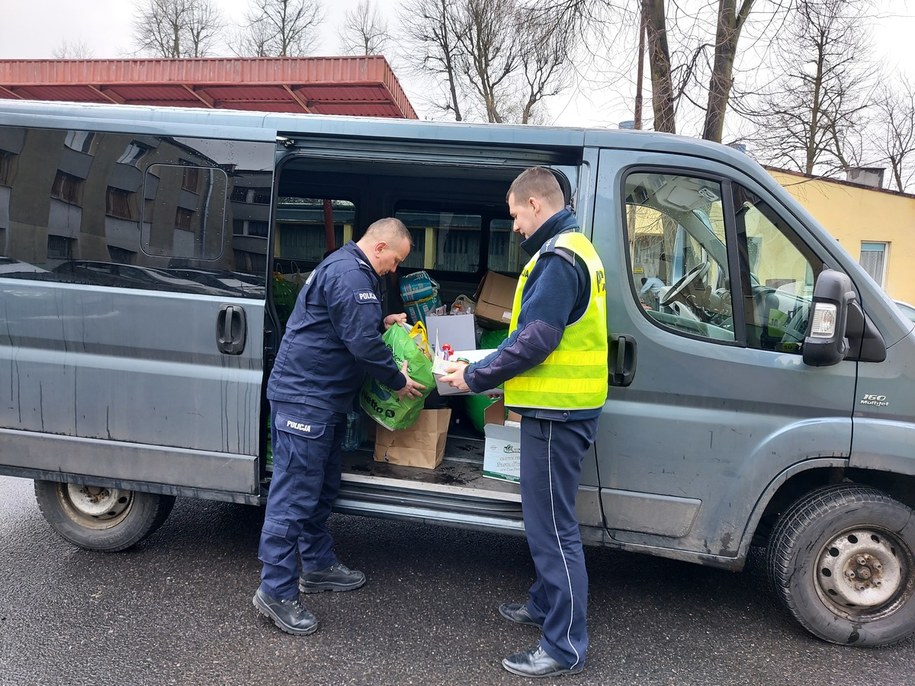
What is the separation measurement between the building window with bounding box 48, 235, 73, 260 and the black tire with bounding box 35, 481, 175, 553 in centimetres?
122

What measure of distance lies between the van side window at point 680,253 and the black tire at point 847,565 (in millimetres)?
866

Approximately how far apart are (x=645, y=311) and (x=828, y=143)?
15.7 m

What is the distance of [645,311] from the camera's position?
115 inches

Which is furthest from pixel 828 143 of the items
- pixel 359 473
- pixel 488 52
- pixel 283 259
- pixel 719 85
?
pixel 359 473

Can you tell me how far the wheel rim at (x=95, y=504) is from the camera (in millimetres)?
3559

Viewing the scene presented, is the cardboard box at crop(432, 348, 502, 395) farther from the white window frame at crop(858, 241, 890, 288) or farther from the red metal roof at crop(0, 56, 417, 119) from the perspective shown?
the white window frame at crop(858, 241, 890, 288)

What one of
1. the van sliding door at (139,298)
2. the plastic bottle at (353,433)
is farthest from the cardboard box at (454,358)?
the van sliding door at (139,298)

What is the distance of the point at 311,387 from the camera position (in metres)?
2.98

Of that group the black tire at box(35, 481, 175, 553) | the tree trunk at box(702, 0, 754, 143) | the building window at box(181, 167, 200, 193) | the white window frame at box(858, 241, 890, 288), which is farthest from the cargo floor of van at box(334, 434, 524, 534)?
the white window frame at box(858, 241, 890, 288)

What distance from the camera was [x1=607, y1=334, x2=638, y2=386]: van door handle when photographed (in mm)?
2887

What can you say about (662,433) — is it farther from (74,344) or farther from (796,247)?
(74,344)

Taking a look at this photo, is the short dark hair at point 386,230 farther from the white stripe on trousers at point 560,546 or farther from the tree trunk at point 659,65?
the tree trunk at point 659,65

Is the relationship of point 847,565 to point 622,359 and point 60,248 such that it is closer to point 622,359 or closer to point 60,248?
point 622,359

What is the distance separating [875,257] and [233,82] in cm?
1624
